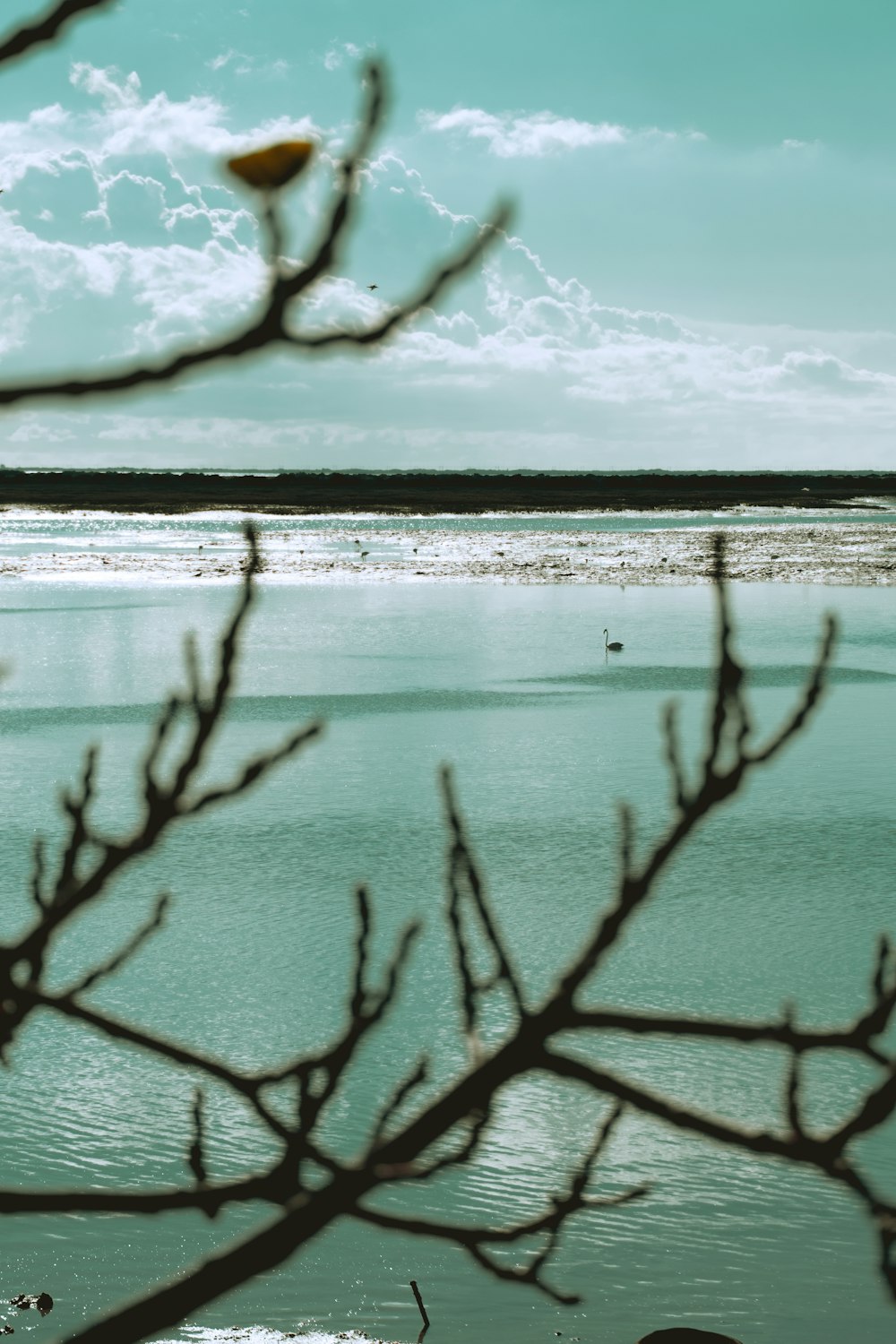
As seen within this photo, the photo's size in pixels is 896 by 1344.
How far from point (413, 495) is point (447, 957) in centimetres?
9159

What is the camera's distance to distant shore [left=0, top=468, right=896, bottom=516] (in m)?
86.1

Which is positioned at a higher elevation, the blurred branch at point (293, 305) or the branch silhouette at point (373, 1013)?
the blurred branch at point (293, 305)

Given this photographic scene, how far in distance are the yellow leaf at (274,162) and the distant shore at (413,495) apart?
78.6 m

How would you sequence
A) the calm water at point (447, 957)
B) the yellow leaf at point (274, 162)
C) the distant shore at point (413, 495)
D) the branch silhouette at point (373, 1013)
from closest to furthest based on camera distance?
the yellow leaf at point (274, 162)
the branch silhouette at point (373, 1013)
the calm water at point (447, 957)
the distant shore at point (413, 495)

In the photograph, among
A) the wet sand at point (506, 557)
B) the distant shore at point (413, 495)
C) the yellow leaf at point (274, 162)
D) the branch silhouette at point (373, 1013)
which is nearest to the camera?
the yellow leaf at point (274, 162)

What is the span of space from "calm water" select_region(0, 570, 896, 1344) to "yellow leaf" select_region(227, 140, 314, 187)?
6.24m

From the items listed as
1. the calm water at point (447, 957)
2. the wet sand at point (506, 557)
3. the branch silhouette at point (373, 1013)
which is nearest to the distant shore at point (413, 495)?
the wet sand at point (506, 557)

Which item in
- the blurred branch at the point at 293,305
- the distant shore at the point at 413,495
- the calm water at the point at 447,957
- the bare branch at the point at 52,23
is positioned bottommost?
the calm water at the point at 447,957

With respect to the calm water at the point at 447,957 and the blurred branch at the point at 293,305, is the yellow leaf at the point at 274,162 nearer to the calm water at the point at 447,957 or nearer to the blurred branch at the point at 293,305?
the blurred branch at the point at 293,305

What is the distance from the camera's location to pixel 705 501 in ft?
307

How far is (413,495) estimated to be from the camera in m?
101

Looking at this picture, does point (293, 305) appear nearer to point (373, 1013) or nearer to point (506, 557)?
point (373, 1013)

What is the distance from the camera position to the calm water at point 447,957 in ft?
22.7

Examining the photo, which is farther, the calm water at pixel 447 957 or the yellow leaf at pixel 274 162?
the calm water at pixel 447 957
